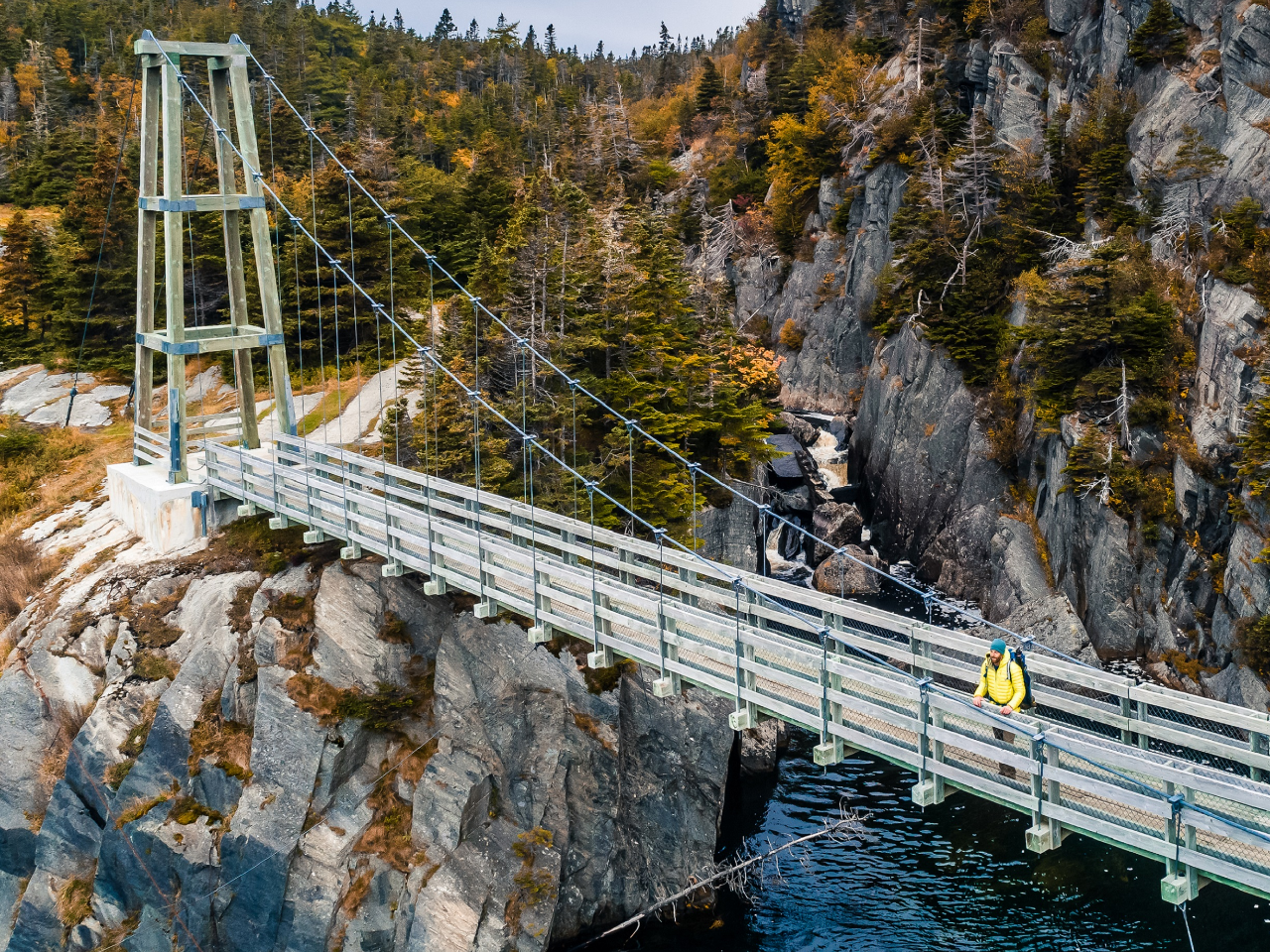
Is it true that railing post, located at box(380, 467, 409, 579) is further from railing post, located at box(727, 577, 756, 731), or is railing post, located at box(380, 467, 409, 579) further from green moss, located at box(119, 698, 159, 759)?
railing post, located at box(727, 577, 756, 731)

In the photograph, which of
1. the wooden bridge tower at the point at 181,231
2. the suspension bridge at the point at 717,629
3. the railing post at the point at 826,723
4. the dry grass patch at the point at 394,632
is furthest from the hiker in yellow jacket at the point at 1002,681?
the wooden bridge tower at the point at 181,231

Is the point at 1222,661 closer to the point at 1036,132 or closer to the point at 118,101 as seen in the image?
the point at 1036,132

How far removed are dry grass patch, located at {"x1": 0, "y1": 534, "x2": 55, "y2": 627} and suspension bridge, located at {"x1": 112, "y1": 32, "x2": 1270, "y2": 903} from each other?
2055 millimetres

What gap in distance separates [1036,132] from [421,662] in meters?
29.1

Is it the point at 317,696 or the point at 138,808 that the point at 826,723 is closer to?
the point at 317,696

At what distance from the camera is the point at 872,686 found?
12203 millimetres

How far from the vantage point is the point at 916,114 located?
4222 centimetres

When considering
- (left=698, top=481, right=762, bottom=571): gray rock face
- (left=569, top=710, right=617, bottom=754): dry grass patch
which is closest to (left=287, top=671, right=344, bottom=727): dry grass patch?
(left=569, top=710, right=617, bottom=754): dry grass patch

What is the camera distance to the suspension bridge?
10546 mm

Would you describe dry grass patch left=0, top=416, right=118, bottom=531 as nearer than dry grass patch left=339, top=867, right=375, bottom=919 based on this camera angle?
No

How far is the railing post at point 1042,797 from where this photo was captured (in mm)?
10648

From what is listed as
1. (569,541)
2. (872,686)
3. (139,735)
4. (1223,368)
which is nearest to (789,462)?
(1223,368)

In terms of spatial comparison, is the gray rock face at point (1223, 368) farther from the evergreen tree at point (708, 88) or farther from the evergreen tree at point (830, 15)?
the evergreen tree at point (708, 88)

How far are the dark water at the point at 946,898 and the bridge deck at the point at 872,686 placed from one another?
248 cm
